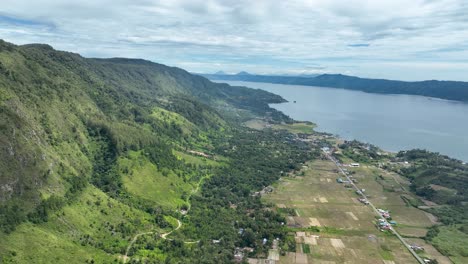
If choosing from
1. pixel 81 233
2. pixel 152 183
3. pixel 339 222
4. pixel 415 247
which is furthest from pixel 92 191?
pixel 415 247

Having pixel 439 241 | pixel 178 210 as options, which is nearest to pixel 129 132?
pixel 178 210

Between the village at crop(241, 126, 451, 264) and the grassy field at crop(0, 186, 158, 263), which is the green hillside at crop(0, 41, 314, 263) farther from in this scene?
the village at crop(241, 126, 451, 264)

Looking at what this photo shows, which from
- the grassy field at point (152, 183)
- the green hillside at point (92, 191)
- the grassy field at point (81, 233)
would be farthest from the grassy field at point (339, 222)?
the grassy field at point (81, 233)

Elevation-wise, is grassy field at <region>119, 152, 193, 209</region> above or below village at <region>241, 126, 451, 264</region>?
above

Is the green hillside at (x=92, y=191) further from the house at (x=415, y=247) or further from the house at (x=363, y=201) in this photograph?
the house at (x=363, y=201)

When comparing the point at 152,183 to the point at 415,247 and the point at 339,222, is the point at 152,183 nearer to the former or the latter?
the point at 339,222

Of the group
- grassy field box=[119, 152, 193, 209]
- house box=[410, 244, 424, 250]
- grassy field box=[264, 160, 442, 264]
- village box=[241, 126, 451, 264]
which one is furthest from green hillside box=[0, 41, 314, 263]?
house box=[410, 244, 424, 250]

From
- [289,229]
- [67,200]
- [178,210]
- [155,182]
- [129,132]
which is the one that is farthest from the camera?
[129,132]

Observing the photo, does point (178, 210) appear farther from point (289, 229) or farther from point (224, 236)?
point (289, 229)

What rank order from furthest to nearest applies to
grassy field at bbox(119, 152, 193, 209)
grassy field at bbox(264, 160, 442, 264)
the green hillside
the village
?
1. grassy field at bbox(119, 152, 193, 209)
2. grassy field at bbox(264, 160, 442, 264)
3. the village
4. the green hillside
